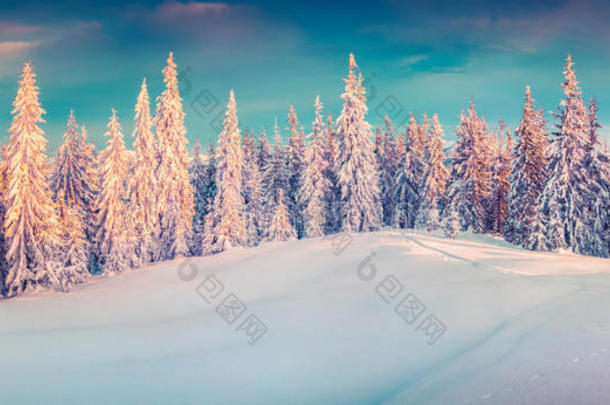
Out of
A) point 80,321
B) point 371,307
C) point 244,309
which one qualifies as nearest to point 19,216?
point 80,321

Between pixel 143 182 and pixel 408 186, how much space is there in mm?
29214

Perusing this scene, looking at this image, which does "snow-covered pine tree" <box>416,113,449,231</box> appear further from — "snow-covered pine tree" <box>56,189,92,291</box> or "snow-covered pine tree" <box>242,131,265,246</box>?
"snow-covered pine tree" <box>56,189,92,291</box>

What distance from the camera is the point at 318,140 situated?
1593 inches

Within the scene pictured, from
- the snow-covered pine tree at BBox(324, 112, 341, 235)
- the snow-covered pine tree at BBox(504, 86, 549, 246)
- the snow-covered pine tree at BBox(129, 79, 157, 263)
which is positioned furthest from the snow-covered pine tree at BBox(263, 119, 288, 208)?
the snow-covered pine tree at BBox(504, 86, 549, 246)

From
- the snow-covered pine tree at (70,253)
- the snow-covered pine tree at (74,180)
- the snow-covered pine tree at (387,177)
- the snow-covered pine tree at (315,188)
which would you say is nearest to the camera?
the snow-covered pine tree at (70,253)

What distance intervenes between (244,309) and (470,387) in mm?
9121

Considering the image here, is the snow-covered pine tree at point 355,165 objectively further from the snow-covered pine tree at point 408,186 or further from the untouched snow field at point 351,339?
the untouched snow field at point 351,339

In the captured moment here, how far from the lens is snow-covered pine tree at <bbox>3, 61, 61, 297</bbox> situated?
72.8 feet

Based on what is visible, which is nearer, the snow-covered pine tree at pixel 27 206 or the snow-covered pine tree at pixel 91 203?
the snow-covered pine tree at pixel 27 206

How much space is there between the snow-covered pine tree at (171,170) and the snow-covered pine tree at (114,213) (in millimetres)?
2870

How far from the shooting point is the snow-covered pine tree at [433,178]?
4269 cm

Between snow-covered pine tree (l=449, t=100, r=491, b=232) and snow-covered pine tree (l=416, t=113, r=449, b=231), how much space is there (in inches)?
52.8

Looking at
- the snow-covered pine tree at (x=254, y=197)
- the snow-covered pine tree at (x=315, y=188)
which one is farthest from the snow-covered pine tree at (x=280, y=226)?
the snow-covered pine tree at (x=254, y=197)

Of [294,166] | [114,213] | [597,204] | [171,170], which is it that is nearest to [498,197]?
[597,204]
